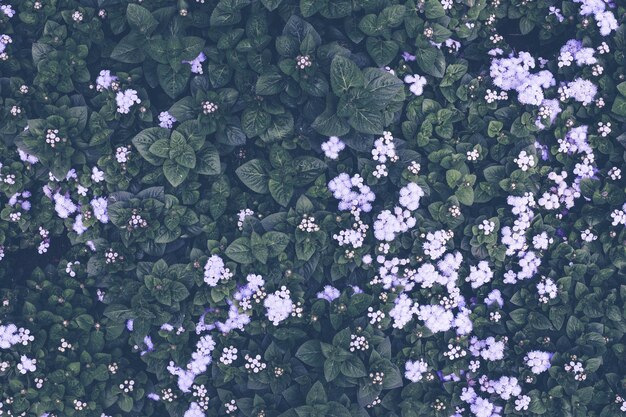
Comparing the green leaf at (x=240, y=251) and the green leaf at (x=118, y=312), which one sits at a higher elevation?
the green leaf at (x=240, y=251)

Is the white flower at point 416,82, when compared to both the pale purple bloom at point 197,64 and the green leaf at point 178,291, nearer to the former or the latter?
the pale purple bloom at point 197,64

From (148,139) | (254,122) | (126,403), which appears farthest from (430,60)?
(126,403)

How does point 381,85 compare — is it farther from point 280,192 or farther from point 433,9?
point 280,192

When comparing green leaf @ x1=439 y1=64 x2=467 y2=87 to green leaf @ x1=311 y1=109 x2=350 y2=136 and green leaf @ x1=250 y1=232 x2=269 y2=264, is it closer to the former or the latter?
green leaf @ x1=311 y1=109 x2=350 y2=136

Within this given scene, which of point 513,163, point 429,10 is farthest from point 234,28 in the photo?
point 513,163

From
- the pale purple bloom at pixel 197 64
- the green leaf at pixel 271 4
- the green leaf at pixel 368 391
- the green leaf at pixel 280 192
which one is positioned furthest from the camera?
the pale purple bloom at pixel 197 64

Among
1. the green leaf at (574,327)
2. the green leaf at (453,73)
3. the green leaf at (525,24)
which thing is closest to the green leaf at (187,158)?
the green leaf at (453,73)

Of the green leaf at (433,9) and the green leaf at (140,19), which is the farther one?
the green leaf at (433,9)
